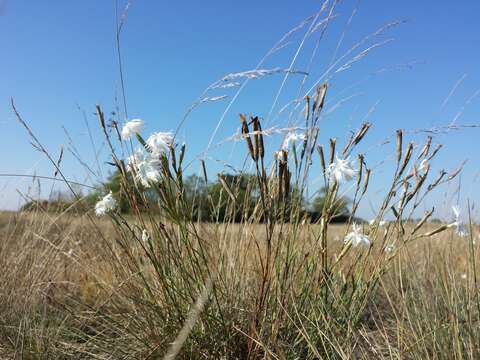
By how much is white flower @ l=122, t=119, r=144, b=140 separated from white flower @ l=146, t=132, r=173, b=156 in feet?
0.22

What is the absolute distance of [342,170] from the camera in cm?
151

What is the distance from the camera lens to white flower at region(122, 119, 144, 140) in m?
1.43

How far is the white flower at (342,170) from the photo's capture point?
1.51m

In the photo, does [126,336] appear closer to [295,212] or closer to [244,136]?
[295,212]

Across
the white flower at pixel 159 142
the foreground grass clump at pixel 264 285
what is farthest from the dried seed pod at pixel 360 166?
the white flower at pixel 159 142

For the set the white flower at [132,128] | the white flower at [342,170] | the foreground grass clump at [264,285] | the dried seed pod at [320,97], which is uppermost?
the dried seed pod at [320,97]

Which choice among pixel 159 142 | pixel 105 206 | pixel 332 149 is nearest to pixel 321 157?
pixel 332 149

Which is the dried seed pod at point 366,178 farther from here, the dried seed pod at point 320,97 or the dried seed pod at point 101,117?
the dried seed pod at point 101,117

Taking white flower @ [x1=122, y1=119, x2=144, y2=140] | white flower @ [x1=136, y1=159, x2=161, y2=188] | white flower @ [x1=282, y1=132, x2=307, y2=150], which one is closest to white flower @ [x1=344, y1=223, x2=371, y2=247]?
white flower @ [x1=282, y1=132, x2=307, y2=150]

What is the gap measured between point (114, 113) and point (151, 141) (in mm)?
333

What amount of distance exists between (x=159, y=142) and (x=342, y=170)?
0.63 meters

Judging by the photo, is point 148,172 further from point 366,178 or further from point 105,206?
point 366,178

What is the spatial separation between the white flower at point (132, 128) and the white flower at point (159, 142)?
2.7 inches

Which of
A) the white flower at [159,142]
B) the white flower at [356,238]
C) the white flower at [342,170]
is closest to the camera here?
the white flower at [159,142]
